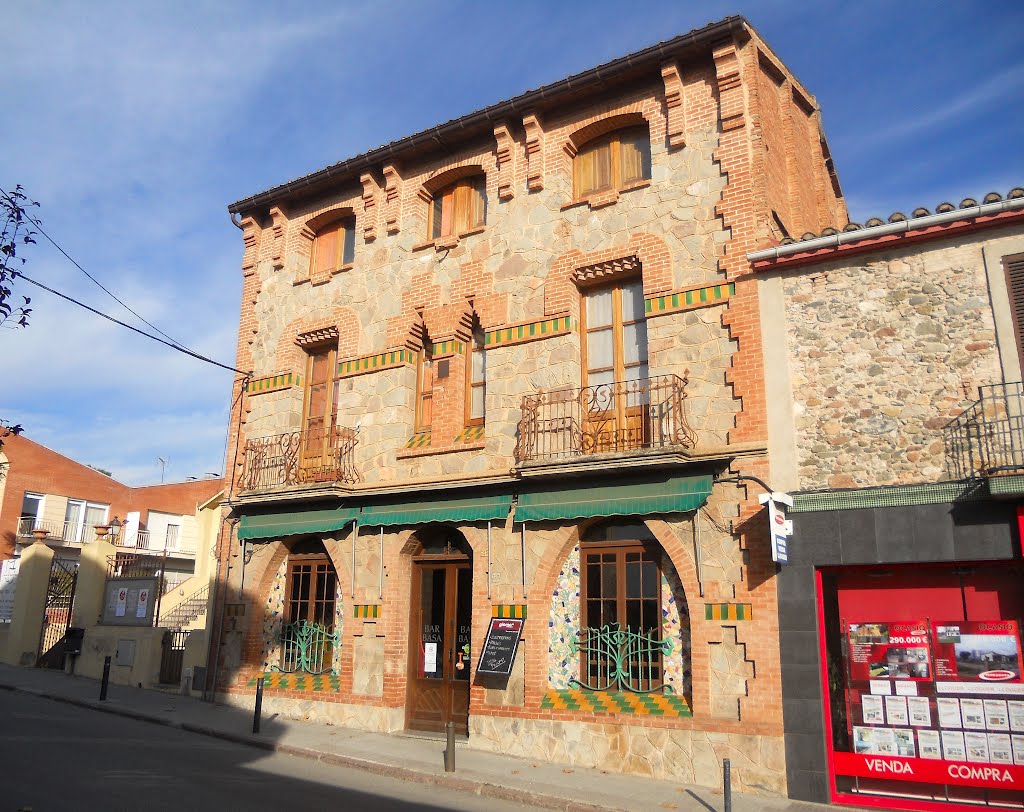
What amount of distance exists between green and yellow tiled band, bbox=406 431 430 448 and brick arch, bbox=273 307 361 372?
217 centimetres

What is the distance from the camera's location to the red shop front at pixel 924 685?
9.16 m

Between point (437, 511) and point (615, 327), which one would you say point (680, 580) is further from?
point (437, 511)

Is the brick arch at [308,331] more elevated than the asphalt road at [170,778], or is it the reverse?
the brick arch at [308,331]

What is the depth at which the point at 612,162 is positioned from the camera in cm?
1370

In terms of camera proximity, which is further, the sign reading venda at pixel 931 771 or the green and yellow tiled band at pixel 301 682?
the green and yellow tiled band at pixel 301 682

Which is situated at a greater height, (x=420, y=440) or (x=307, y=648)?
(x=420, y=440)

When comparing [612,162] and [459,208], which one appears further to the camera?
[459,208]

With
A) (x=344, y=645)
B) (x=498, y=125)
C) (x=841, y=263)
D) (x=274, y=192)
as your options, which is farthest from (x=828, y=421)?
(x=274, y=192)

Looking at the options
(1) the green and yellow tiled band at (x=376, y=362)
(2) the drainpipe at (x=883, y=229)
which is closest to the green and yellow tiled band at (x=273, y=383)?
(1) the green and yellow tiled band at (x=376, y=362)

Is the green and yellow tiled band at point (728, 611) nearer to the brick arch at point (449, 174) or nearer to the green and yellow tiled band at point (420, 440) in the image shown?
the green and yellow tiled band at point (420, 440)

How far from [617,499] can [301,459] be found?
6.86 m

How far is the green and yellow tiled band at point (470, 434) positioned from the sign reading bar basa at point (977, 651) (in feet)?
23.6

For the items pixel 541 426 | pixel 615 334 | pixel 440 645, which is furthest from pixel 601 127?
pixel 440 645

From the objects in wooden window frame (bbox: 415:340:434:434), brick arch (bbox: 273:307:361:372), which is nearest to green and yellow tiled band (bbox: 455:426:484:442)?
wooden window frame (bbox: 415:340:434:434)
